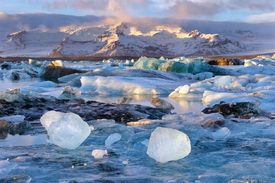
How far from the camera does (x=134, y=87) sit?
596 cm

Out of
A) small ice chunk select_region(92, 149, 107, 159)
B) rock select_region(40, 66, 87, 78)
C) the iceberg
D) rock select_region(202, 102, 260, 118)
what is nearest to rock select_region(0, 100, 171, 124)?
rock select_region(202, 102, 260, 118)

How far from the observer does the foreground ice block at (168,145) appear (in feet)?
5.13

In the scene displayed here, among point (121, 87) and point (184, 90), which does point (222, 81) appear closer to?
point (184, 90)

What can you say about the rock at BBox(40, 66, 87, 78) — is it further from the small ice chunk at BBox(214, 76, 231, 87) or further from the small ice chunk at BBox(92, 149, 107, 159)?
the small ice chunk at BBox(92, 149, 107, 159)

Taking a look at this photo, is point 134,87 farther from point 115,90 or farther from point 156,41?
point 156,41

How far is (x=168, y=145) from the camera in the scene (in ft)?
5.09

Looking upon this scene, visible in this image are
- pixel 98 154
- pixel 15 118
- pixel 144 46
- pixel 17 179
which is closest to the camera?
pixel 17 179

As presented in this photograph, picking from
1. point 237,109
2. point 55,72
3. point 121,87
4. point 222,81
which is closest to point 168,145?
point 237,109

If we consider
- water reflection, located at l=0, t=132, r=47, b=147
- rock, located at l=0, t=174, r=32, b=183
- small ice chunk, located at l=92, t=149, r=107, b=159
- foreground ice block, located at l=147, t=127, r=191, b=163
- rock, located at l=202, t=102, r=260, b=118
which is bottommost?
water reflection, located at l=0, t=132, r=47, b=147

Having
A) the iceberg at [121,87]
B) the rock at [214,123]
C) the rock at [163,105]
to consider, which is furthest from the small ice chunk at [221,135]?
the iceberg at [121,87]

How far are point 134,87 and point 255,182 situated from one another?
15.9 feet

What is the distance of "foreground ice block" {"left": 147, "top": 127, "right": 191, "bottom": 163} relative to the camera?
5.13 ft

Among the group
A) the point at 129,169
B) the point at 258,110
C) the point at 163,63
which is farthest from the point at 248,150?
the point at 163,63

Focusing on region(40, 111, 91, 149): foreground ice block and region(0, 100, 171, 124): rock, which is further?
region(0, 100, 171, 124): rock
